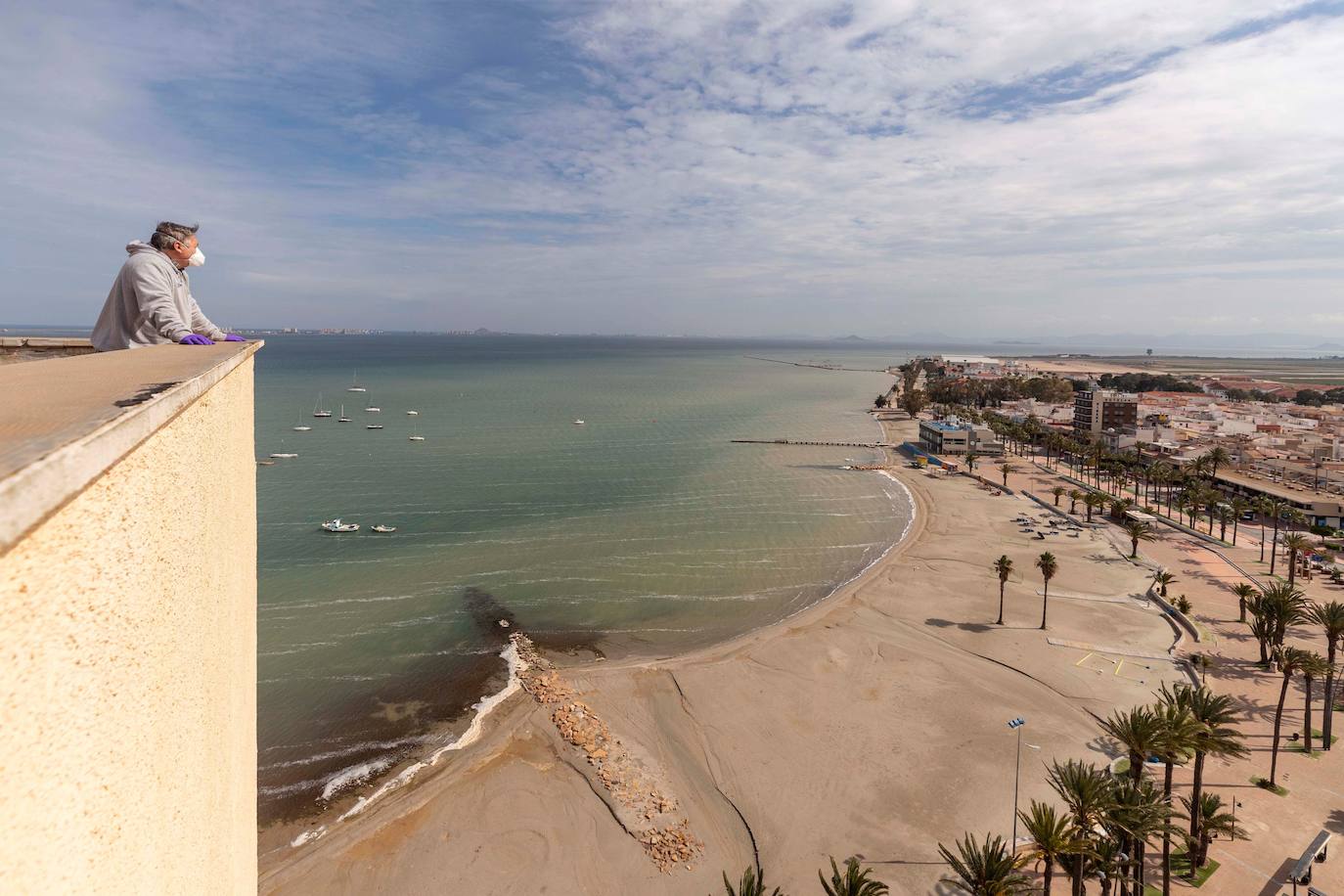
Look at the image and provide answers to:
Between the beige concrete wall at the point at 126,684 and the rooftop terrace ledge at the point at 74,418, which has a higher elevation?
the rooftop terrace ledge at the point at 74,418

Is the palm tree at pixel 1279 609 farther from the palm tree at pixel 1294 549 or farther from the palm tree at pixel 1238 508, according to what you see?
the palm tree at pixel 1238 508

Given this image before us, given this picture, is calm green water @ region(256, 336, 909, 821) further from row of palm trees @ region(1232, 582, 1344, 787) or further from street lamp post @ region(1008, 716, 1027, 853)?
row of palm trees @ region(1232, 582, 1344, 787)

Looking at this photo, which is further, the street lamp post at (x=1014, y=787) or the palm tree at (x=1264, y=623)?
the palm tree at (x=1264, y=623)

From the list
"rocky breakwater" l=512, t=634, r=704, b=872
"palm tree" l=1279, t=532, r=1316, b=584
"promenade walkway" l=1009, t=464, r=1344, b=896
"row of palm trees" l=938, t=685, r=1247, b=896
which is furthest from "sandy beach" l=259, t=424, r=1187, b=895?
"palm tree" l=1279, t=532, r=1316, b=584

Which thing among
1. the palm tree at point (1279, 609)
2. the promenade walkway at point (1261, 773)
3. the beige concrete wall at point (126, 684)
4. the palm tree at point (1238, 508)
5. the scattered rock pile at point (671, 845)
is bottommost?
the scattered rock pile at point (671, 845)

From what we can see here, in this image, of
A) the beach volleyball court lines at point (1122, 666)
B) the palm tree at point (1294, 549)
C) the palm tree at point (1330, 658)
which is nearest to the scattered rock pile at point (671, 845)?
the beach volleyball court lines at point (1122, 666)

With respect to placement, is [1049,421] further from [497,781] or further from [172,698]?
[172,698]

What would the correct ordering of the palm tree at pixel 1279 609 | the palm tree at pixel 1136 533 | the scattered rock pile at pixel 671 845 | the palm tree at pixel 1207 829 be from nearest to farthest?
the palm tree at pixel 1207 829, the scattered rock pile at pixel 671 845, the palm tree at pixel 1279 609, the palm tree at pixel 1136 533
